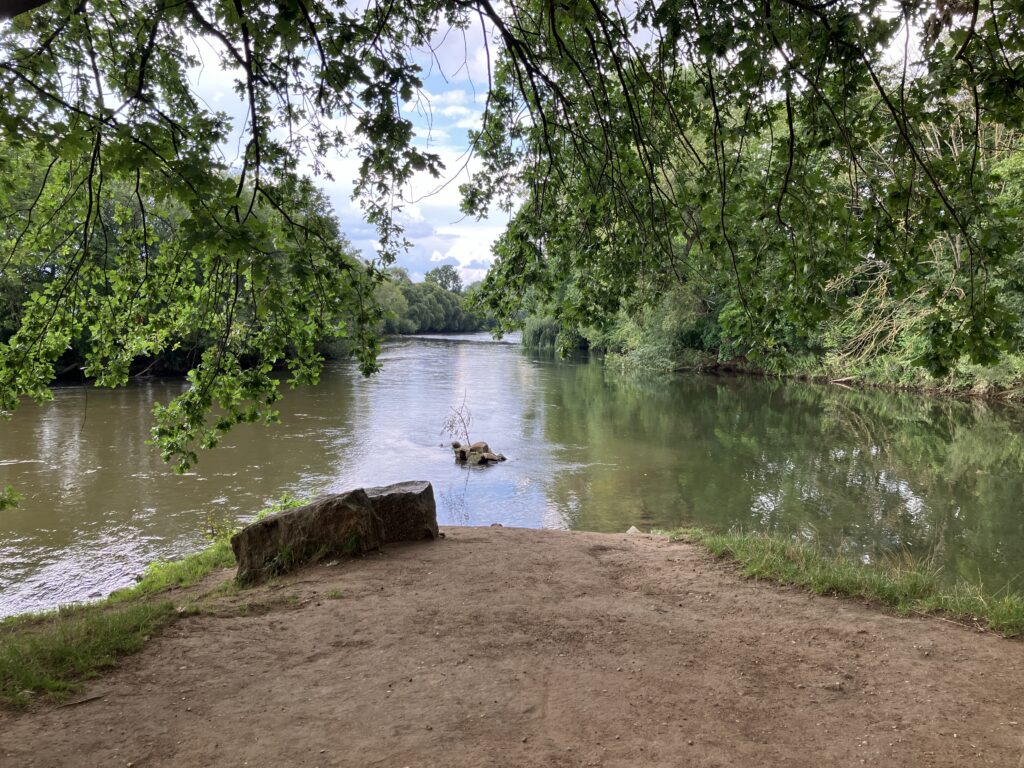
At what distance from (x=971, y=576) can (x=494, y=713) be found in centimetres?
833

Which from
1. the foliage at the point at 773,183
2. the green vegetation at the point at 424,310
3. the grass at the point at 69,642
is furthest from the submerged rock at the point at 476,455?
the green vegetation at the point at 424,310

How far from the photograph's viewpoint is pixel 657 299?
6242mm

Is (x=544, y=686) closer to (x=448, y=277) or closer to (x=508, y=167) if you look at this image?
(x=508, y=167)

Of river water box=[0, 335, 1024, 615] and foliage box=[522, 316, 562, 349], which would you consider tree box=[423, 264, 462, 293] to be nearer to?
foliage box=[522, 316, 562, 349]

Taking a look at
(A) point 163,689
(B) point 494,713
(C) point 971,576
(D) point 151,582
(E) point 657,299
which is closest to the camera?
(B) point 494,713

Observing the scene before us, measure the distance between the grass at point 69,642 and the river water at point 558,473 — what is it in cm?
320

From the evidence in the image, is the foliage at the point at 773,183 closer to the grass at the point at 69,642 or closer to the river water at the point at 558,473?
the grass at the point at 69,642

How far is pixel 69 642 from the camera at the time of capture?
4352mm

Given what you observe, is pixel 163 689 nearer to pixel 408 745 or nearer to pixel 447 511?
pixel 408 745

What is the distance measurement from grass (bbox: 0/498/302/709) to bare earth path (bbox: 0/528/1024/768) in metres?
0.16

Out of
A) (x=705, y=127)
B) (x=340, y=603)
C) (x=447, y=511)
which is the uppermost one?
(x=705, y=127)

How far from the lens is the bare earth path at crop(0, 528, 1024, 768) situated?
10.7ft

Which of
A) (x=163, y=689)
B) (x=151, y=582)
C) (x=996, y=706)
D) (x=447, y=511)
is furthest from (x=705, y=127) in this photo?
(x=447, y=511)

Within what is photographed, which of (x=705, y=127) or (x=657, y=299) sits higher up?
(x=705, y=127)
